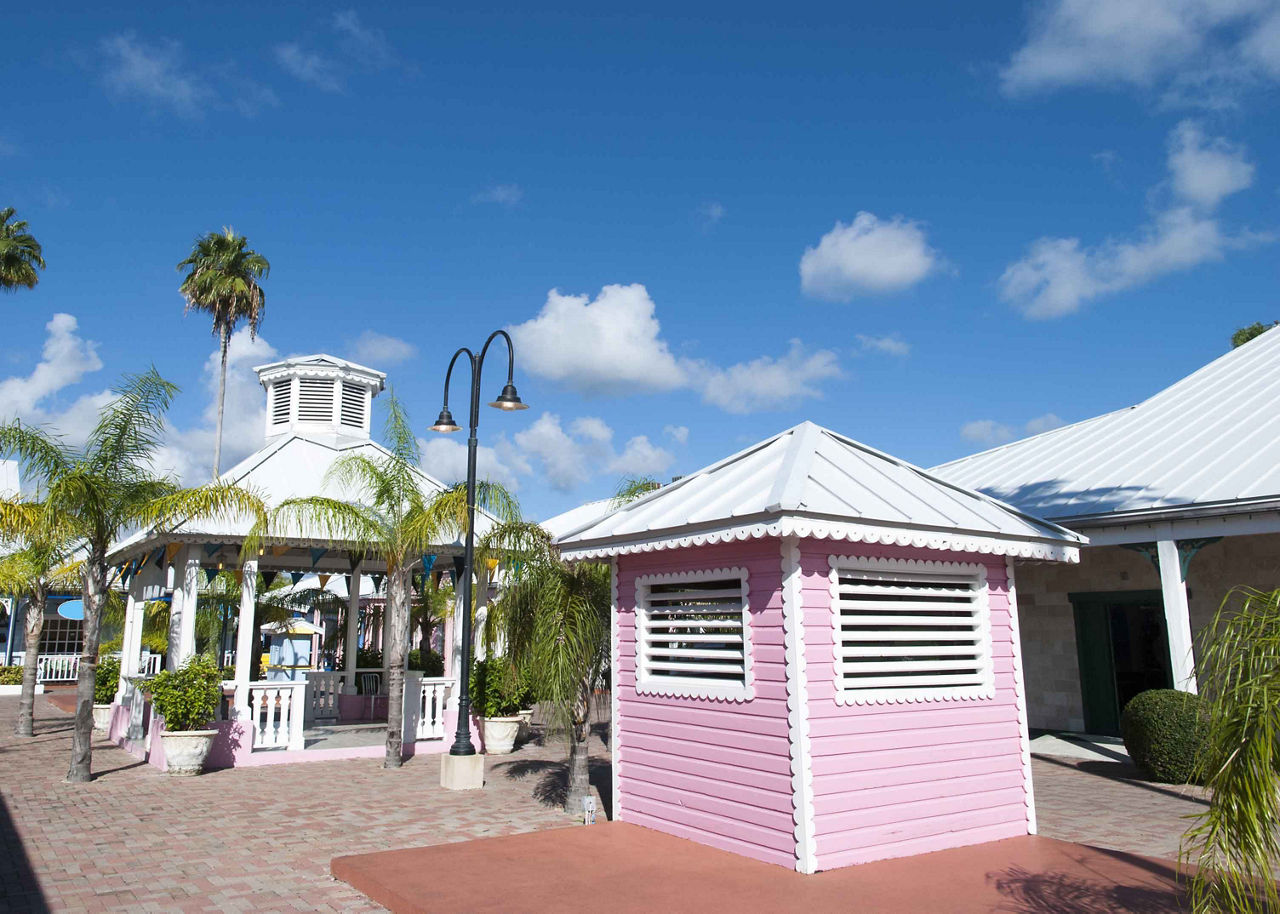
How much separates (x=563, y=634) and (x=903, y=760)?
11.3ft

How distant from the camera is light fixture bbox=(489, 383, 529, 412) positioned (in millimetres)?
11266

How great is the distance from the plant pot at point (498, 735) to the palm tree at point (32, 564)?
21.8ft

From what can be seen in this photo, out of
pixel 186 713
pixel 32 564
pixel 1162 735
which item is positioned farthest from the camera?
pixel 32 564

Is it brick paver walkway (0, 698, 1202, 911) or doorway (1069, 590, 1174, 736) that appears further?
doorway (1069, 590, 1174, 736)

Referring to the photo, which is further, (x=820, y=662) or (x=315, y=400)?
(x=315, y=400)

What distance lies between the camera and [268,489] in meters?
15.0

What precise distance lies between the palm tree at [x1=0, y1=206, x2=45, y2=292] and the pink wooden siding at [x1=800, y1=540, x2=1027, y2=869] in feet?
97.3

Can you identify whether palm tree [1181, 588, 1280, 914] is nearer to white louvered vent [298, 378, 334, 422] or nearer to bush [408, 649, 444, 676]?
bush [408, 649, 444, 676]

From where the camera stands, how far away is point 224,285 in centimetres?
3272

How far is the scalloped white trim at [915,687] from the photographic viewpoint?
690 cm

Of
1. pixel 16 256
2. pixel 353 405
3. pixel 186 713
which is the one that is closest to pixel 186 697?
pixel 186 713

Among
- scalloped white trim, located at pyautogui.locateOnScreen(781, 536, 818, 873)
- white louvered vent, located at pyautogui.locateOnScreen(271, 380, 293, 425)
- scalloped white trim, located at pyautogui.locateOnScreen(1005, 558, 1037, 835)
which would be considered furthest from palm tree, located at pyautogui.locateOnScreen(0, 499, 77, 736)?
scalloped white trim, located at pyautogui.locateOnScreen(1005, 558, 1037, 835)

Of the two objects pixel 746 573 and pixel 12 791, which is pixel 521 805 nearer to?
pixel 746 573

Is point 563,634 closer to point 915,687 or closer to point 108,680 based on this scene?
point 915,687
